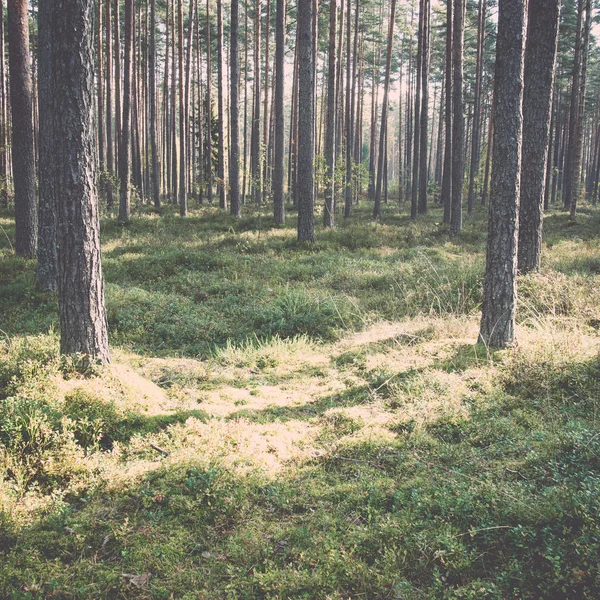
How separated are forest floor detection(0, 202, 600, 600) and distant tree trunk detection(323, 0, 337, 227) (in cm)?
1022

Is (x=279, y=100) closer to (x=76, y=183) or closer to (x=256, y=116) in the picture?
(x=256, y=116)

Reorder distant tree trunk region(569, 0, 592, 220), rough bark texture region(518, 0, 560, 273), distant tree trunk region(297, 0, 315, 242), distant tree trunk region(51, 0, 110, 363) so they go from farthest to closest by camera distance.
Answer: distant tree trunk region(569, 0, 592, 220)
distant tree trunk region(297, 0, 315, 242)
rough bark texture region(518, 0, 560, 273)
distant tree trunk region(51, 0, 110, 363)

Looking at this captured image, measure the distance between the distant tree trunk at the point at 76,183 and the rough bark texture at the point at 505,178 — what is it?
5.09 m

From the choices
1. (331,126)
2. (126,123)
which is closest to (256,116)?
(331,126)

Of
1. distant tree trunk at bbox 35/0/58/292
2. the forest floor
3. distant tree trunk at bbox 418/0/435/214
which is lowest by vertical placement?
the forest floor

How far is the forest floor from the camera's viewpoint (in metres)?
3.03

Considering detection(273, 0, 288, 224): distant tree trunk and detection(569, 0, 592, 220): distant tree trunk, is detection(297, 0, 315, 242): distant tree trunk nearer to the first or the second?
detection(273, 0, 288, 224): distant tree trunk

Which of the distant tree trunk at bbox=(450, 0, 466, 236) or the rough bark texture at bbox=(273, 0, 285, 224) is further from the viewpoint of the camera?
the distant tree trunk at bbox=(450, 0, 466, 236)

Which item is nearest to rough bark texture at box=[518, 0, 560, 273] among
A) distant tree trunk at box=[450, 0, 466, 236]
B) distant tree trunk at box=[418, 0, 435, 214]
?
distant tree trunk at box=[450, 0, 466, 236]

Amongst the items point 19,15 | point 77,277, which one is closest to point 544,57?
point 77,277

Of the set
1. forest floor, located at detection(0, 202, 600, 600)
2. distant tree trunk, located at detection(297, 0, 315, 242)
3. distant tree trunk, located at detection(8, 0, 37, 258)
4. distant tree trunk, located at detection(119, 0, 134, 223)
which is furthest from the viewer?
distant tree trunk, located at detection(119, 0, 134, 223)

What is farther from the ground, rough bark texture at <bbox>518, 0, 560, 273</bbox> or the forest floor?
rough bark texture at <bbox>518, 0, 560, 273</bbox>

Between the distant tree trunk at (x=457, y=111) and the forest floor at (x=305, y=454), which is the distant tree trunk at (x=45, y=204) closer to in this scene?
the forest floor at (x=305, y=454)

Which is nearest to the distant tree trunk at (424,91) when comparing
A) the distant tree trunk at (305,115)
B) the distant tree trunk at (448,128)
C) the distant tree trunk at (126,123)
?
the distant tree trunk at (448,128)
